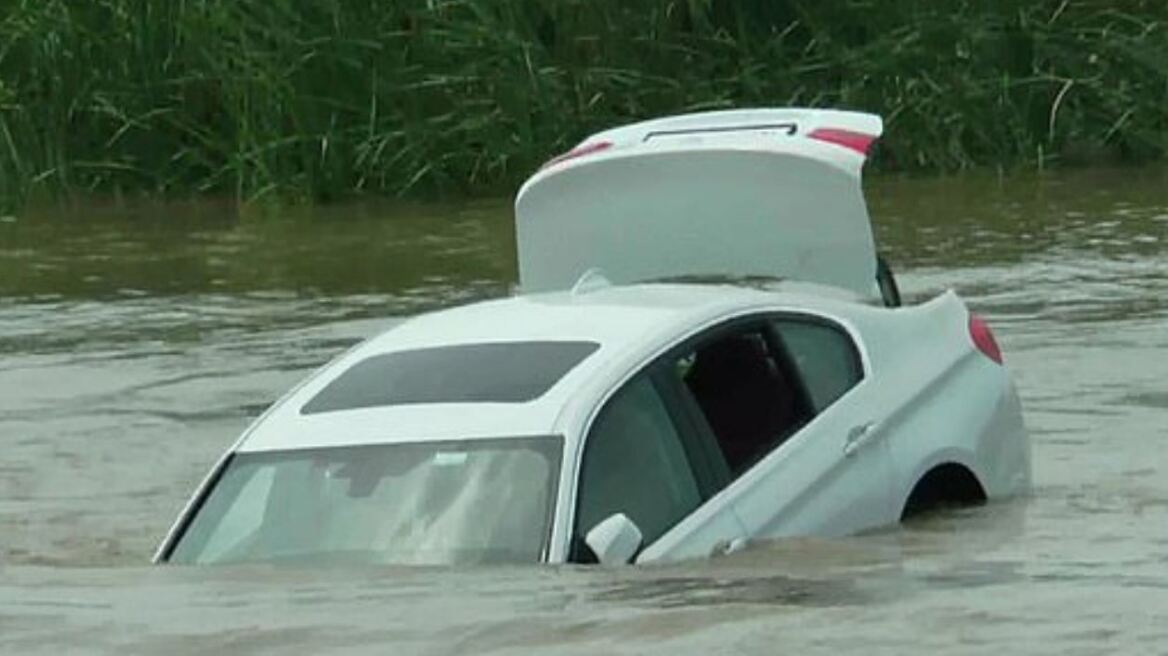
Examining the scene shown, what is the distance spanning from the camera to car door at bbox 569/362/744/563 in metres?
9.12

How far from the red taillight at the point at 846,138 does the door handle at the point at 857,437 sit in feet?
6.11

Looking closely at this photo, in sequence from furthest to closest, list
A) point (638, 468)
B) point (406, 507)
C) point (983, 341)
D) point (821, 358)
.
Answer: point (983, 341)
point (821, 358)
point (638, 468)
point (406, 507)

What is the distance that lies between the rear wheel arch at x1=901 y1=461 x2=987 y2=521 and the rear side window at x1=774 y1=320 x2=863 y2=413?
1.30 feet

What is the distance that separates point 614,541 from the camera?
8.75 m

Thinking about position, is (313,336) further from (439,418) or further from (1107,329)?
(439,418)

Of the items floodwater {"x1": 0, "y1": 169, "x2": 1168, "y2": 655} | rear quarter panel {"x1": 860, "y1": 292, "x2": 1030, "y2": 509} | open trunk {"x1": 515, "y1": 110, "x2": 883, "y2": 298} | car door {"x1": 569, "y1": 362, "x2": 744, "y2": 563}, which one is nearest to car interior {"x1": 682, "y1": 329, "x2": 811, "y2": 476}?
car door {"x1": 569, "y1": 362, "x2": 744, "y2": 563}

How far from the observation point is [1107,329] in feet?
54.9

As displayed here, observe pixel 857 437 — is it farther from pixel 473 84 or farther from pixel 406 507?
pixel 473 84

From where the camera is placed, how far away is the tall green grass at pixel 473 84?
26438mm

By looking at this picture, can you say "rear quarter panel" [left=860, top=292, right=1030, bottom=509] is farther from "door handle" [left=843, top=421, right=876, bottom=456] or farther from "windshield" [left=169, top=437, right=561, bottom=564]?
"windshield" [left=169, top=437, right=561, bottom=564]

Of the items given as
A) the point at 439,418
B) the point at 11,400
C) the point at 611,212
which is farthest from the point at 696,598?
the point at 11,400

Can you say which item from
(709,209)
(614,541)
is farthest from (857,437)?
(709,209)

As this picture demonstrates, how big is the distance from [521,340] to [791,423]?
864mm

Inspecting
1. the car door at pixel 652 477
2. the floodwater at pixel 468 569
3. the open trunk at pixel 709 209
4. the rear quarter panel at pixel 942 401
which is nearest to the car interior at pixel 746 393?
the car door at pixel 652 477
